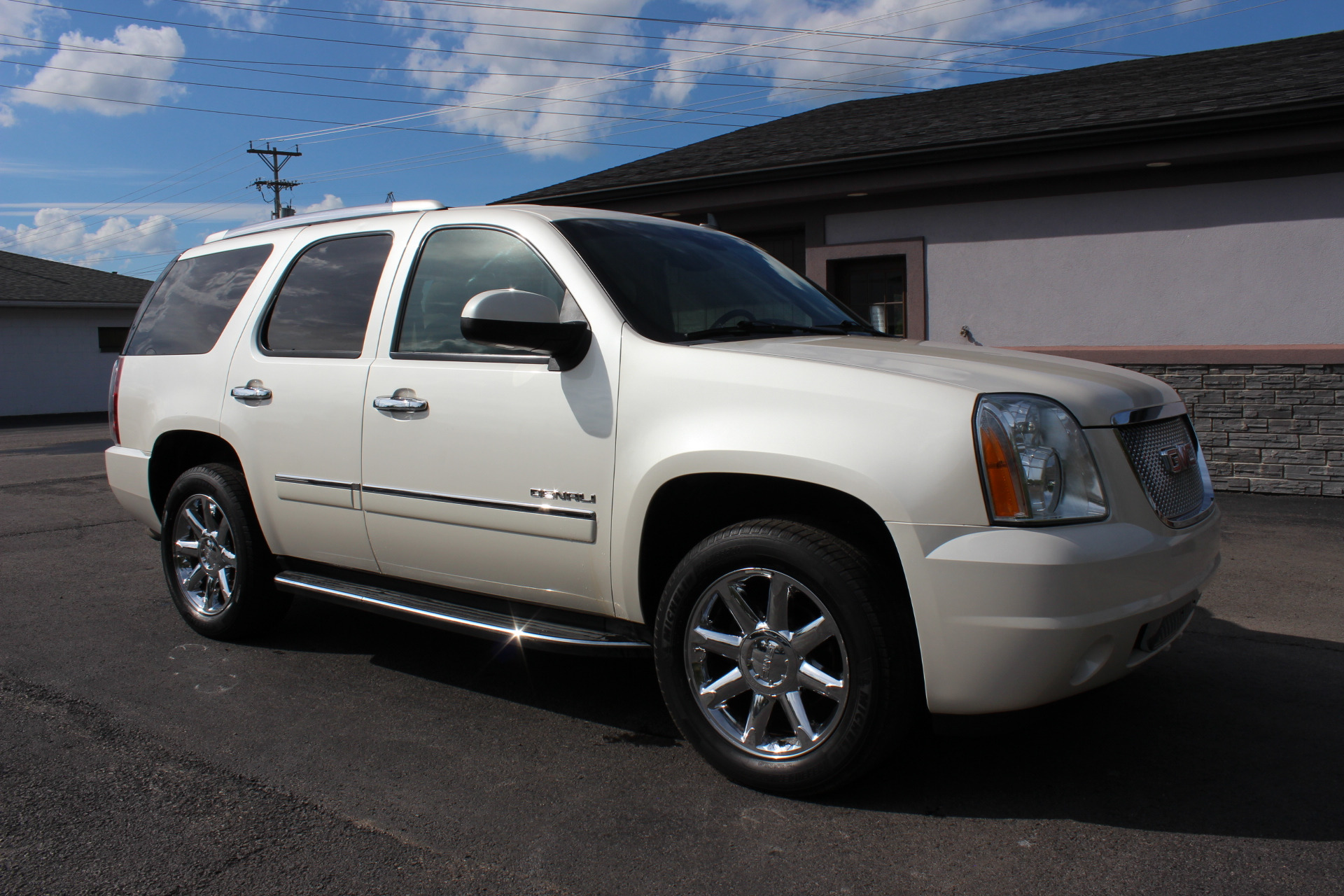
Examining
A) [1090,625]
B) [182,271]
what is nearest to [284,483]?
[182,271]

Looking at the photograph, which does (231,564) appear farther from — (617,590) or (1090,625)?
(1090,625)

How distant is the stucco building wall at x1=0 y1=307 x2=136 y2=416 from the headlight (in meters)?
29.7

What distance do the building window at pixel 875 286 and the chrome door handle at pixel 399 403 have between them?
7.86 metres

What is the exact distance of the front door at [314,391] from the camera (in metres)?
4.05

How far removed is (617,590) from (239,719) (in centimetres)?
160

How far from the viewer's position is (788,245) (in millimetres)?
11891

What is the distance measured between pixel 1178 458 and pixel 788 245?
9035mm

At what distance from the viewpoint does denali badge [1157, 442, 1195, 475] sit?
122 inches

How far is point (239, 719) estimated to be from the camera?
3.75 m

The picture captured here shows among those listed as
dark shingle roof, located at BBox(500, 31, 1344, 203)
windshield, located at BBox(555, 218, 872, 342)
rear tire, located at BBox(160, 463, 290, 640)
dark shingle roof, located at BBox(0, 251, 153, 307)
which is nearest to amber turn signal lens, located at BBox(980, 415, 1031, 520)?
windshield, located at BBox(555, 218, 872, 342)

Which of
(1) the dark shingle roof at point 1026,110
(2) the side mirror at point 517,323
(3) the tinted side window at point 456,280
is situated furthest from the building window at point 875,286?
(2) the side mirror at point 517,323

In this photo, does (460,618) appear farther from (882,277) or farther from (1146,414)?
(882,277)

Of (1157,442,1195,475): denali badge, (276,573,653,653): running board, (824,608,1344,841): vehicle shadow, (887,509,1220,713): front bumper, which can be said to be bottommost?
(824,608,1344,841): vehicle shadow

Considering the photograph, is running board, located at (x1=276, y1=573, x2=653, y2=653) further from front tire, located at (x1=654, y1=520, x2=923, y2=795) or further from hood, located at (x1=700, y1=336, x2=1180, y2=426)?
hood, located at (x1=700, y1=336, x2=1180, y2=426)
